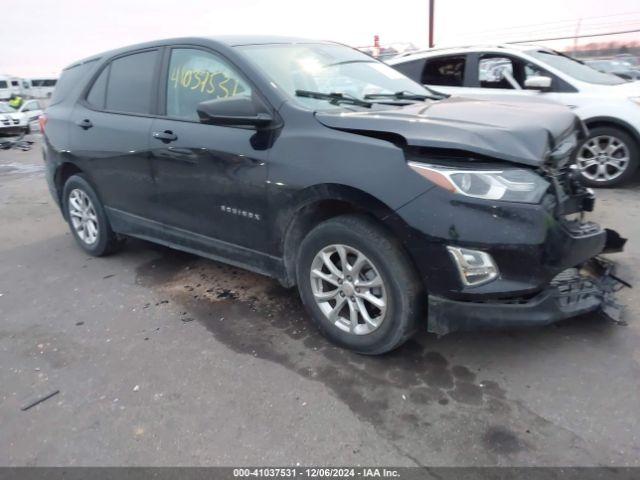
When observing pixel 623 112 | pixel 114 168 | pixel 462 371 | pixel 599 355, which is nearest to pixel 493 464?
pixel 462 371

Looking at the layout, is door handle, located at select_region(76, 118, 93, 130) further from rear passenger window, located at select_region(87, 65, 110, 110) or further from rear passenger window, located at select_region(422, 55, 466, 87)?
rear passenger window, located at select_region(422, 55, 466, 87)

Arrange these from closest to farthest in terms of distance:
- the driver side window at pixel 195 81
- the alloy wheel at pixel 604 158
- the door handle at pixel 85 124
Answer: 1. the driver side window at pixel 195 81
2. the door handle at pixel 85 124
3. the alloy wheel at pixel 604 158

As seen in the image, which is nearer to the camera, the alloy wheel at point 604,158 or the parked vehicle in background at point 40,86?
the alloy wheel at point 604,158

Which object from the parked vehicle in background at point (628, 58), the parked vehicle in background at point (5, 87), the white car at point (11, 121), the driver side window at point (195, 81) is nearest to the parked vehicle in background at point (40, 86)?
the parked vehicle in background at point (5, 87)

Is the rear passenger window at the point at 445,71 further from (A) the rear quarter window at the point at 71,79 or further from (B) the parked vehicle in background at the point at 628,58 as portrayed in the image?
(B) the parked vehicle in background at the point at 628,58

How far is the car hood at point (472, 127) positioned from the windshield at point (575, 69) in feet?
12.9

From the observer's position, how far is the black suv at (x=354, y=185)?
2424mm

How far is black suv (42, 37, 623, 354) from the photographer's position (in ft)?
7.95

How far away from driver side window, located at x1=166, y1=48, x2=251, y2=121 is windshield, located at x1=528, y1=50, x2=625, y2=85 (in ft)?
15.6

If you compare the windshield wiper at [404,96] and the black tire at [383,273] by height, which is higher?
the windshield wiper at [404,96]

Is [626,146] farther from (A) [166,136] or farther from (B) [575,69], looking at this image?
(A) [166,136]

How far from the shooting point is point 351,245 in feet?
8.96

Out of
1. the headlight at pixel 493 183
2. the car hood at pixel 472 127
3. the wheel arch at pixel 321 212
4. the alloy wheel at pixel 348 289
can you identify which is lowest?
the alloy wheel at pixel 348 289

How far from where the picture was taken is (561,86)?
6.31 m
